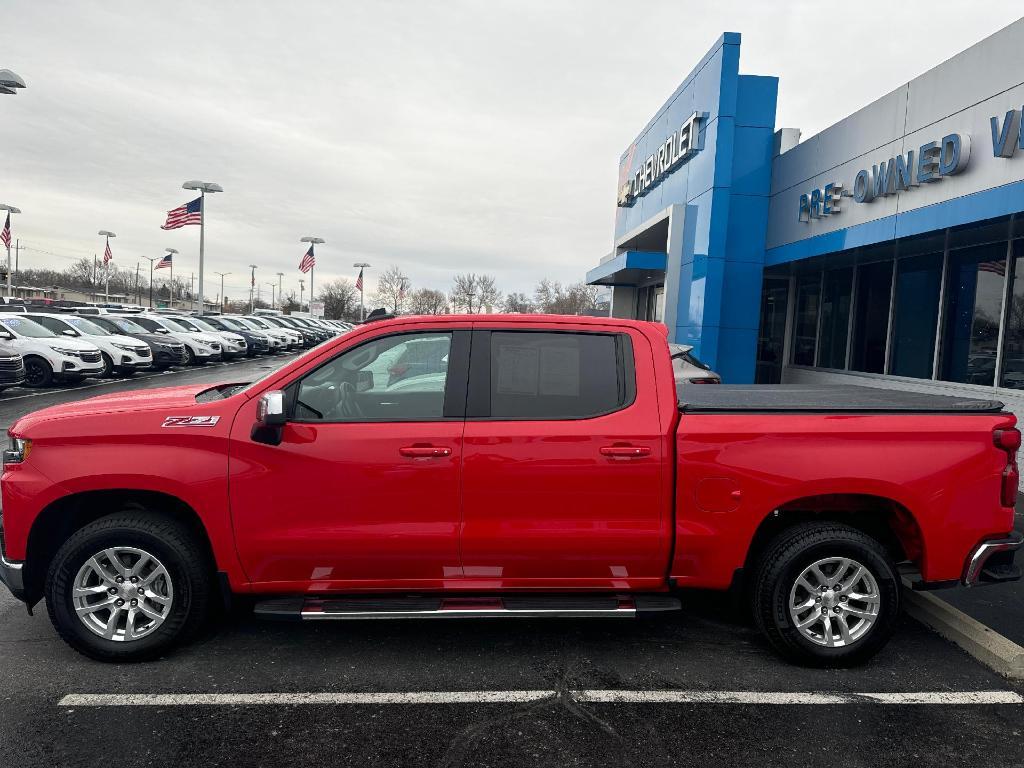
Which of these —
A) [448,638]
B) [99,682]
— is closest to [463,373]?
[448,638]

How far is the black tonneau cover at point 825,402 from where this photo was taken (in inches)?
153

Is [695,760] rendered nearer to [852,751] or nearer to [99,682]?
[852,751]

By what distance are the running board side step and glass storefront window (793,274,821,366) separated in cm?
1302

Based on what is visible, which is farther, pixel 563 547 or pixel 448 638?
pixel 448 638

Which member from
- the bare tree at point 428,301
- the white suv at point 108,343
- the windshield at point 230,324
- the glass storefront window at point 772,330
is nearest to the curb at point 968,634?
the glass storefront window at point 772,330

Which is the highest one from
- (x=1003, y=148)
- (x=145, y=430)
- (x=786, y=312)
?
(x=1003, y=148)

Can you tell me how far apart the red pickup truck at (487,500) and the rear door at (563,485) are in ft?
0.04

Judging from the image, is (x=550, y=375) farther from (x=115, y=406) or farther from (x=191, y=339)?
(x=191, y=339)

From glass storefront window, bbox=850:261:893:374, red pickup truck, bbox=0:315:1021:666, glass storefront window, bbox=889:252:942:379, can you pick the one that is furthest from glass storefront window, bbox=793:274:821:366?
red pickup truck, bbox=0:315:1021:666

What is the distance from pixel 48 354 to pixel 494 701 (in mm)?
16468

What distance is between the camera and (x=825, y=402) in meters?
4.14

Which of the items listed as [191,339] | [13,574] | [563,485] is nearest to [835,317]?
[563,485]

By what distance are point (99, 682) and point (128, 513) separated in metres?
0.84

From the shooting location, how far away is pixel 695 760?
311cm
